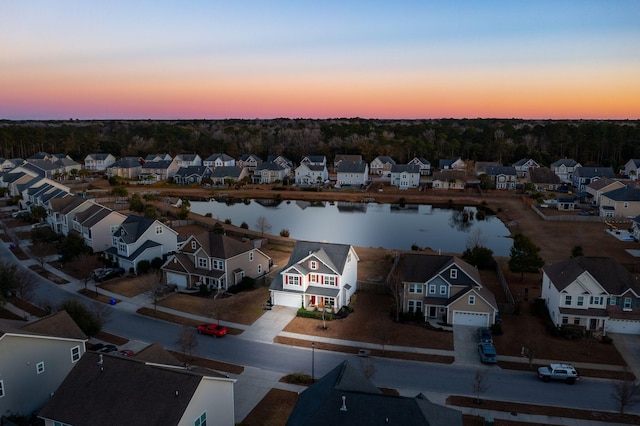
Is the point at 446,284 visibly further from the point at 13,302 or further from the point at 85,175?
the point at 85,175

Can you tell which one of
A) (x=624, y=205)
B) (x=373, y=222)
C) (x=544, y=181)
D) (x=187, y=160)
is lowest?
(x=373, y=222)

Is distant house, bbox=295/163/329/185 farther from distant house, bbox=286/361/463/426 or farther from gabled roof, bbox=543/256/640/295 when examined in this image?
distant house, bbox=286/361/463/426

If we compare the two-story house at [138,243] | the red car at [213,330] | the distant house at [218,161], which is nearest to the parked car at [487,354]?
the red car at [213,330]

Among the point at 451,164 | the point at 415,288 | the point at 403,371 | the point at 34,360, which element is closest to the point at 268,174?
the point at 451,164

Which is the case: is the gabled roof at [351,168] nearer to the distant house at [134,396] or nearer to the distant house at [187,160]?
the distant house at [187,160]

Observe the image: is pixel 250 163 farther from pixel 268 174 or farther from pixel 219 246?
pixel 219 246

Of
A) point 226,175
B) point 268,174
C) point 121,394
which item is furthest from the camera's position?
point 268,174
